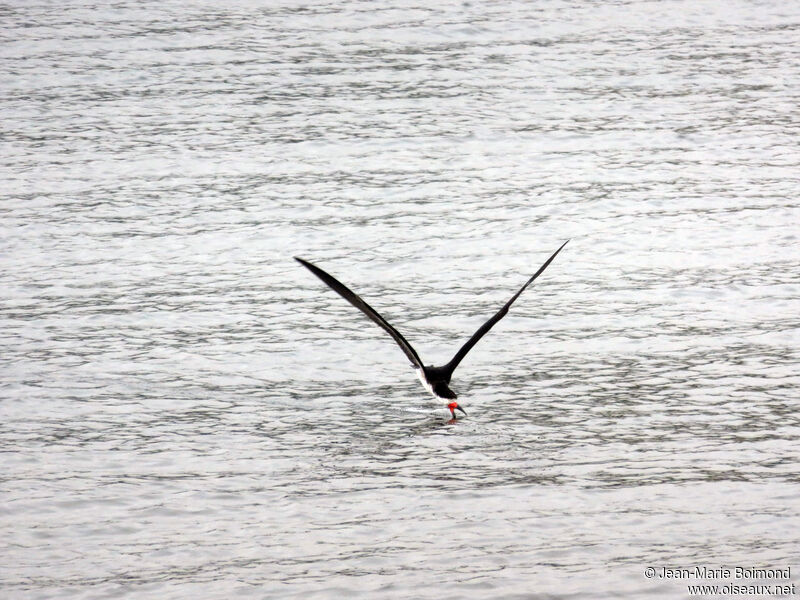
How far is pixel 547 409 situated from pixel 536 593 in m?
2.86

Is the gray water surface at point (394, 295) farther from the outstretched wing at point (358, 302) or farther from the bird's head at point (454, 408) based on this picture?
the outstretched wing at point (358, 302)

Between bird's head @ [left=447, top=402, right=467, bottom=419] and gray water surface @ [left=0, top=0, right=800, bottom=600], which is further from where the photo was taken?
bird's head @ [left=447, top=402, right=467, bottom=419]

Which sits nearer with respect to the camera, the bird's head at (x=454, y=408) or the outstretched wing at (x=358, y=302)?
the outstretched wing at (x=358, y=302)

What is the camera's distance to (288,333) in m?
12.9

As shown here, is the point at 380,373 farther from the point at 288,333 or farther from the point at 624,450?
the point at 624,450

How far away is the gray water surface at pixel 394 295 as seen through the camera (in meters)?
9.18

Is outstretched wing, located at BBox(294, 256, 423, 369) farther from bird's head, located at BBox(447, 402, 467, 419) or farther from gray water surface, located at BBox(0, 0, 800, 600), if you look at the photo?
gray water surface, located at BBox(0, 0, 800, 600)

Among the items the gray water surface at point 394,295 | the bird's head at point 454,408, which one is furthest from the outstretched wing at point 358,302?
the gray water surface at point 394,295

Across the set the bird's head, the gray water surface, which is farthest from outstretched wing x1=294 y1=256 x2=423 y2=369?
the gray water surface

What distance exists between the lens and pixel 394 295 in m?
13.7

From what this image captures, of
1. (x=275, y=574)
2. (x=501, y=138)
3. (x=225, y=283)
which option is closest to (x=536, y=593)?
(x=275, y=574)

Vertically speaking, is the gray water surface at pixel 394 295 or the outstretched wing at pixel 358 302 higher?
the outstretched wing at pixel 358 302

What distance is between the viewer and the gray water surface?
9180 millimetres

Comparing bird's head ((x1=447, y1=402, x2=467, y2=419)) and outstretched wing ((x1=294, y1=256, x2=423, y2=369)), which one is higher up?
outstretched wing ((x1=294, y1=256, x2=423, y2=369))
